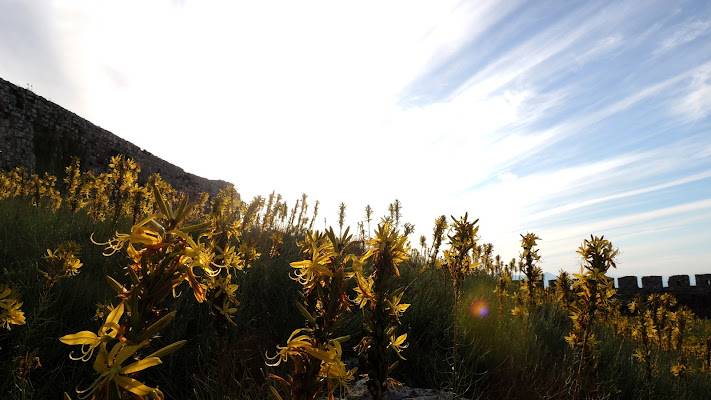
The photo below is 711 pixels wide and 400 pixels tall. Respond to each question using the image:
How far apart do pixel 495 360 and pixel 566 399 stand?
2.42 feet

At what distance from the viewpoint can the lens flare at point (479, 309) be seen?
5.22 m

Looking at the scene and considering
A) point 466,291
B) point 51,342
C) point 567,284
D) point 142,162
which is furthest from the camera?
point 142,162

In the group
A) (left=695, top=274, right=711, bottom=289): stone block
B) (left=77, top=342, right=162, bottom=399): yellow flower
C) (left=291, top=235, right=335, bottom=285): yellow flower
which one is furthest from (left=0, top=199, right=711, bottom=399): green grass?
(left=695, top=274, right=711, bottom=289): stone block

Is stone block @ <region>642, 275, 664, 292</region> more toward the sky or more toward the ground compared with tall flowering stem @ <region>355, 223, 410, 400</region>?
more toward the sky

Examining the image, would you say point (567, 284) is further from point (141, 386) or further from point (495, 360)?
point (141, 386)

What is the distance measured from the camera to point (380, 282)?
1472 millimetres

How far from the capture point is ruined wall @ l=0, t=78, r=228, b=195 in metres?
13.8

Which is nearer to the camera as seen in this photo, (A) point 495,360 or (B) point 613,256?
(B) point 613,256

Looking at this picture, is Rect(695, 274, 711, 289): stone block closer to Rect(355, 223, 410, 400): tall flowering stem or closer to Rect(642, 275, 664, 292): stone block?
Rect(642, 275, 664, 292): stone block

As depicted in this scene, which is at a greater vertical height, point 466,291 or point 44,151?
point 44,151

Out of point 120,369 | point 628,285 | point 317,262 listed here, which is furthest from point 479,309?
point 628,285

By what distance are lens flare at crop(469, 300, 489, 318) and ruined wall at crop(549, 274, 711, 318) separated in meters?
20.1

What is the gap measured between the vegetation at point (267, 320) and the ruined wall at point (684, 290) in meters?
18.6

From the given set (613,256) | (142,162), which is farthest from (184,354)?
(142,162)
